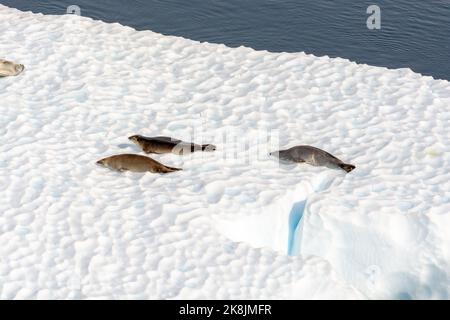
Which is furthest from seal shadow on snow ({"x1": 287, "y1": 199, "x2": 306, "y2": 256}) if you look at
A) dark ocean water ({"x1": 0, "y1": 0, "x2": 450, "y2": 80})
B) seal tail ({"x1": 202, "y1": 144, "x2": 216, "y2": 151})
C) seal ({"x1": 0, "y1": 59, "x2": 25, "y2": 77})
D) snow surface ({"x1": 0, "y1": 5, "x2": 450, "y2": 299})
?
dark ocean water ({"x1": 0, "y1": 0, "x2": 450, "y2": 80})

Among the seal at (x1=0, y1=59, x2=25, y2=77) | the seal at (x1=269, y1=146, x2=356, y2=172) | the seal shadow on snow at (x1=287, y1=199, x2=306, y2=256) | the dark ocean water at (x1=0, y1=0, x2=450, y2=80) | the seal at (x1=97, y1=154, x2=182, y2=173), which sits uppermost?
Result: the dark ocean water at (x1=0, y1=0, x2=450, y2=80)

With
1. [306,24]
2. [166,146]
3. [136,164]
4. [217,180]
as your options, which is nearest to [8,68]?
[166,146]

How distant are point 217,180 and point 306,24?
7816mm

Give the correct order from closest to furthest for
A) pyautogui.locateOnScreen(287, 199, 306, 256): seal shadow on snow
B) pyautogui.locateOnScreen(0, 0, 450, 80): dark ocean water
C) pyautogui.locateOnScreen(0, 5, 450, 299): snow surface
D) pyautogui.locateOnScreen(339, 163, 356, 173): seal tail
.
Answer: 1. pyautogui.locateOnScreen(0, 5, 450, 299): snow surface
2. pyautogui.locateOnScreen(287, 199, 306, 256): seal shadow on snow
3. pyautogui.locateOnScreen(339, 163, 356, 173): seal tail
4. pyautogui.locateOnScreen(0, 0, 450, 80): dark ocean water

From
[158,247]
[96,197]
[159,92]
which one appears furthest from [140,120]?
[158,247]

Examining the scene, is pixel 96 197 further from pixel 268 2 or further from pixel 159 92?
pixel 268 2

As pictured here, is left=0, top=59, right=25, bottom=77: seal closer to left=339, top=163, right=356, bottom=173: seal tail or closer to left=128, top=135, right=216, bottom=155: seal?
left=128, top=135, right=216, bottom=155: seal

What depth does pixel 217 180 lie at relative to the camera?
29.5 feet

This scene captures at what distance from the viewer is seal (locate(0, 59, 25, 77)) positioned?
10844 mm

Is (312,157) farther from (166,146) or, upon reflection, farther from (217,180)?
(166,146)

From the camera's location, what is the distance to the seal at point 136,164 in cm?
905

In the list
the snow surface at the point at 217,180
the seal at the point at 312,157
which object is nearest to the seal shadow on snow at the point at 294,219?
the snow surface at the point at 217,180

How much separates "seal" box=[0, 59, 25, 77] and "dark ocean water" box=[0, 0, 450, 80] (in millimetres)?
4991

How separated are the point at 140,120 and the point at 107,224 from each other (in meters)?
2.06
